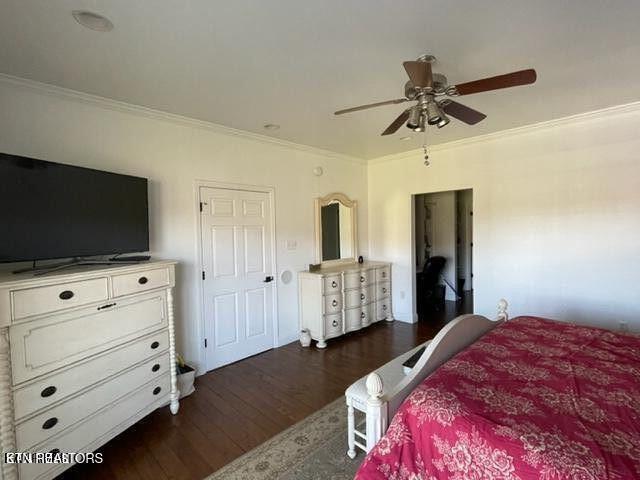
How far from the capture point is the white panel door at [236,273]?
10.9 feet

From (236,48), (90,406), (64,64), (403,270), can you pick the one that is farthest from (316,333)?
(64,64)

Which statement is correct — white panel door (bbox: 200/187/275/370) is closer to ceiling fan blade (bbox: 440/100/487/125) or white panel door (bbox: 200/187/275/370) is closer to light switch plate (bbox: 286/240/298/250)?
light switch plate (bbox: 286/240/298/250)

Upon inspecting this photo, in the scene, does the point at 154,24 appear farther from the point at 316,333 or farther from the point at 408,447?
the point at 316,333

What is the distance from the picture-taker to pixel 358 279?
4.34 m

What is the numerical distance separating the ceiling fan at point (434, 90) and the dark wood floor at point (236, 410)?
7.77 ft

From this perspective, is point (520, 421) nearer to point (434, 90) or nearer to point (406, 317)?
point (434, 90)

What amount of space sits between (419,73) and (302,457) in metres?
2.45

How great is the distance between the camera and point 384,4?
1.58 m

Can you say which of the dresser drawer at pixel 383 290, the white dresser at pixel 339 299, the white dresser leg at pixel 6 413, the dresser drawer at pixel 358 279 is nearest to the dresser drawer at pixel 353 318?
the white dresser at pixel 339 299

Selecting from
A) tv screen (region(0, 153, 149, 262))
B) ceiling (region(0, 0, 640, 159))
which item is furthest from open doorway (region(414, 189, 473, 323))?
tv screen (region(0, 153, 149, 262))

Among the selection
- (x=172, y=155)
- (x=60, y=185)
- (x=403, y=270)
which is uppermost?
(x=172, y=155)

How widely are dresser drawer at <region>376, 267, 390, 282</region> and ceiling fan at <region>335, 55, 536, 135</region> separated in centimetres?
270

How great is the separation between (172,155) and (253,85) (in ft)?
3.82

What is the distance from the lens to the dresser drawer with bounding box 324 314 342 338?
3.95 m
